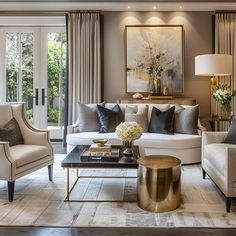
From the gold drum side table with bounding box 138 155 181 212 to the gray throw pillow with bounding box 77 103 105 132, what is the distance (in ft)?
7.37

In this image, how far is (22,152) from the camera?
3.62 metres

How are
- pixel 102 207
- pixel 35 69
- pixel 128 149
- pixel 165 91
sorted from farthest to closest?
1. pixel 35 69
2. pixel 165 91
3. pixel 128 149
4. pixel 102 207

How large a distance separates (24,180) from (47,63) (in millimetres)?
3439

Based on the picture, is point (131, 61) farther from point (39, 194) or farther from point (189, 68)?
point (39, 194)

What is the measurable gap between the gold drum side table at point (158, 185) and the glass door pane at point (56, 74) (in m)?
4.21

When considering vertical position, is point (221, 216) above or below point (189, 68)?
below

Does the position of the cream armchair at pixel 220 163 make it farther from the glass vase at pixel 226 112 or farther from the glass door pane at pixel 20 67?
the glass door pane at pixel 20 67

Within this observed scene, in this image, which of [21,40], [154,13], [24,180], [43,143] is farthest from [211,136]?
[21,40]

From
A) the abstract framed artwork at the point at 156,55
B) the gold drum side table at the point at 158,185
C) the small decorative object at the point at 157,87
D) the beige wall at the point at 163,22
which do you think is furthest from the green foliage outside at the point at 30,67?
the gold drum side table at the point at 158,185

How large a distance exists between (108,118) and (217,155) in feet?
7.04

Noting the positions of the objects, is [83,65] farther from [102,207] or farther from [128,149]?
[102,207]

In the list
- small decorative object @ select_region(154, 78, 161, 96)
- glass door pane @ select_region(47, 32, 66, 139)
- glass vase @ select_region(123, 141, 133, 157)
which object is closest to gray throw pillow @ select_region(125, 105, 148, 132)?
small decorative object @ select_region(154, 78, 161, 96)

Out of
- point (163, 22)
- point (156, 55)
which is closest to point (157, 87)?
point (156, 55)

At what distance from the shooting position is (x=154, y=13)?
665cm
